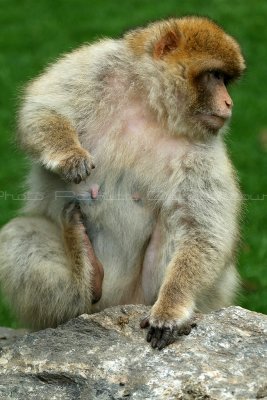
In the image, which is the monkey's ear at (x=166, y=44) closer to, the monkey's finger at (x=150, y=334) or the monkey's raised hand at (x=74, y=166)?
the monkey's raised hand at (x=74, y=166)

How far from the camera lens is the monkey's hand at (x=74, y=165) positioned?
17.0ft

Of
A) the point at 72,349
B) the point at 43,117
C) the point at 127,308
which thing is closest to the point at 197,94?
the point at 43,117

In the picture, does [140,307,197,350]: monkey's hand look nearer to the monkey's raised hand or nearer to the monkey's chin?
the monkey's raised hand

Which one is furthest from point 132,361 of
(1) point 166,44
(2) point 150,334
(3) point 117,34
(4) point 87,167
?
(3) point 117,34

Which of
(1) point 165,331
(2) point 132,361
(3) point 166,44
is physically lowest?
(2) point 132,361

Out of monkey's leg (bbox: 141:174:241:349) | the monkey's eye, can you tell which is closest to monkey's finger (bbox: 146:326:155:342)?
monkey's leg (bbox: 141:174:241:349)

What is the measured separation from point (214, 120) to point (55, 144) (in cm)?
85

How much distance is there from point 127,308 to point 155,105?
119 centimetres

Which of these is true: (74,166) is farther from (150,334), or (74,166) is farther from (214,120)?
(150,334)

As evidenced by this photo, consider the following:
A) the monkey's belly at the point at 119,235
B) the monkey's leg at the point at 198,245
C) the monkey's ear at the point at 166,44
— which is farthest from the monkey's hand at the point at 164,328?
the monkey's ear at the point at 166,44

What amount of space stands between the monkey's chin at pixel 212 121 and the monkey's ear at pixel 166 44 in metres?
0.45

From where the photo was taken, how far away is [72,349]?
4.83m

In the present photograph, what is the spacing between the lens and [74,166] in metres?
5.20

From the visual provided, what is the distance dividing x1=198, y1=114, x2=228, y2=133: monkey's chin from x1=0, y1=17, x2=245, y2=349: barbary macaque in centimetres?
1
